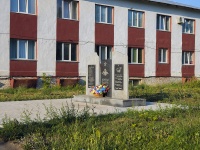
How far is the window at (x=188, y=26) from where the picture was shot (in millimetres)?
29983

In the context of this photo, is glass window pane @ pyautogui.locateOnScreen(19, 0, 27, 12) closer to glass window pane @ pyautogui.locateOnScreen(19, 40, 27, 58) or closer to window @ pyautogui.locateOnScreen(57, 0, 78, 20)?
glass window pane @ pyautogui.locateOnScreen(19, 40, 27, 58)

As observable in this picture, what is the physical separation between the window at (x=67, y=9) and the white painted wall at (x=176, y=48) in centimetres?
943

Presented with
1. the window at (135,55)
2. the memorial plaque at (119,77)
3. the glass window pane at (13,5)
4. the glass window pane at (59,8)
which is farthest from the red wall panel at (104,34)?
the memorial plaque at (119,77)

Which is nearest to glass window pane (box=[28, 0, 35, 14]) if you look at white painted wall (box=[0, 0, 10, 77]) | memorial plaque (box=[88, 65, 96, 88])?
white painted wall (box=[0, 0, 10, 77])

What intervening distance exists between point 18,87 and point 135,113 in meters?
11.8

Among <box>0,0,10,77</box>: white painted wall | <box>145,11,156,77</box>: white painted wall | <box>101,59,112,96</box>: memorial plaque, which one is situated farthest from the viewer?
<box>145,11,156,77</box>: white painted wall

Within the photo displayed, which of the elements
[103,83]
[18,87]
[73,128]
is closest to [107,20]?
[18,87]

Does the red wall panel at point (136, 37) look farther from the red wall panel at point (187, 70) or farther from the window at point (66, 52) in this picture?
the red wall panel at point (187, 70)

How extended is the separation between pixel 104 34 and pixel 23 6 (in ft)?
20.1

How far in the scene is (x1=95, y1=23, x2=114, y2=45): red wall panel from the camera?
23812mm

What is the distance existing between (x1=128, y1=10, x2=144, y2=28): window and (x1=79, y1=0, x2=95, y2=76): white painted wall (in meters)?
3.61

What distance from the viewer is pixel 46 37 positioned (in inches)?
841

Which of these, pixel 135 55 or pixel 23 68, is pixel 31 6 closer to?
pixel 23 68

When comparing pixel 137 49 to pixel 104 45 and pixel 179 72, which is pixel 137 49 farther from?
pixel 179 72
